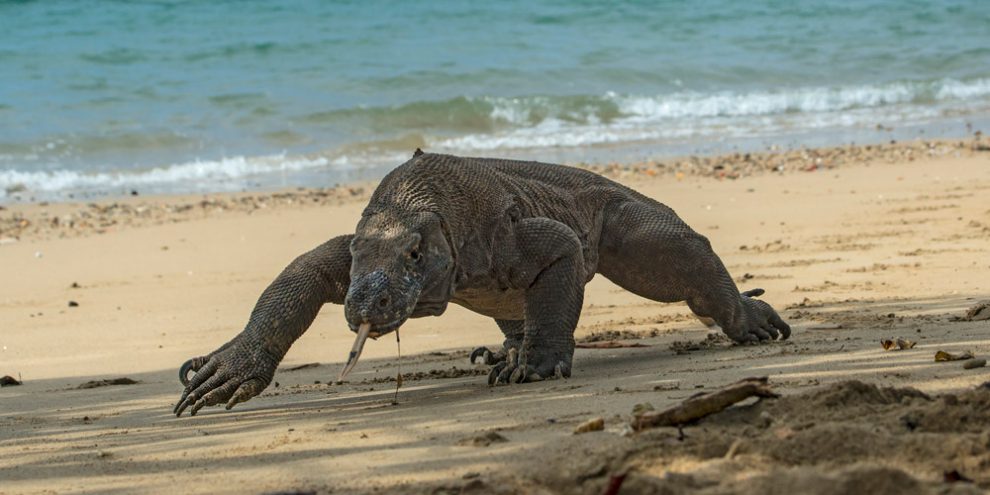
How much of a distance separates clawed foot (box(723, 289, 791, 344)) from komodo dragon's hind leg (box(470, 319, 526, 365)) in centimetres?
123

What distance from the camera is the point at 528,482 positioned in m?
4.29

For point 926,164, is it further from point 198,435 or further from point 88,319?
point 198,435

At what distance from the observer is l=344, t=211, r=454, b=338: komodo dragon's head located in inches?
227

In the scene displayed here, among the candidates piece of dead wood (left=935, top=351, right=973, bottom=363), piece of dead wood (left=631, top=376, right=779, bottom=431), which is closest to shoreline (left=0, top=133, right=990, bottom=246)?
piece of dead wood (left=935, top=351, right=973, bottom=363)

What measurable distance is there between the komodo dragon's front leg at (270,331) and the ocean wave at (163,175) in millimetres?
13029

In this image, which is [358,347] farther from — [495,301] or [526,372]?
[495,301]

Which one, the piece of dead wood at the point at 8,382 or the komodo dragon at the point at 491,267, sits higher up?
the komodo dragon at the point at 491,267

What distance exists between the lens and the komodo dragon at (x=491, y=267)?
6246mm

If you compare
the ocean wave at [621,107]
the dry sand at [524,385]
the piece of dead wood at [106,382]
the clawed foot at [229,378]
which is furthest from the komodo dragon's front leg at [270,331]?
the ocean wave at [621,107]

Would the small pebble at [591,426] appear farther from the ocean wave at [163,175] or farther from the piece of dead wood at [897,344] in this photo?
the ocean wave at [163,175]

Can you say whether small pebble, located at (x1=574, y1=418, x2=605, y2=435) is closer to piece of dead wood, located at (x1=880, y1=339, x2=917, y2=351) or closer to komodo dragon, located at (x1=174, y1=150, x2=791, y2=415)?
komodo dragon, located at (x1=174, y1=150, x2=791, y2=415)

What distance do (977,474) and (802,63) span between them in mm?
28832

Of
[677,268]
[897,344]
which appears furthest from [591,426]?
[677,268]

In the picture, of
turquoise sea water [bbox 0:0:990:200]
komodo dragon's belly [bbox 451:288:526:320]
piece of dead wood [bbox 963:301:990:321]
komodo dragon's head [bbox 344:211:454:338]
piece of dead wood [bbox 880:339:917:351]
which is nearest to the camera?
komodo dragon's head [bbox 344:211:454:338]
